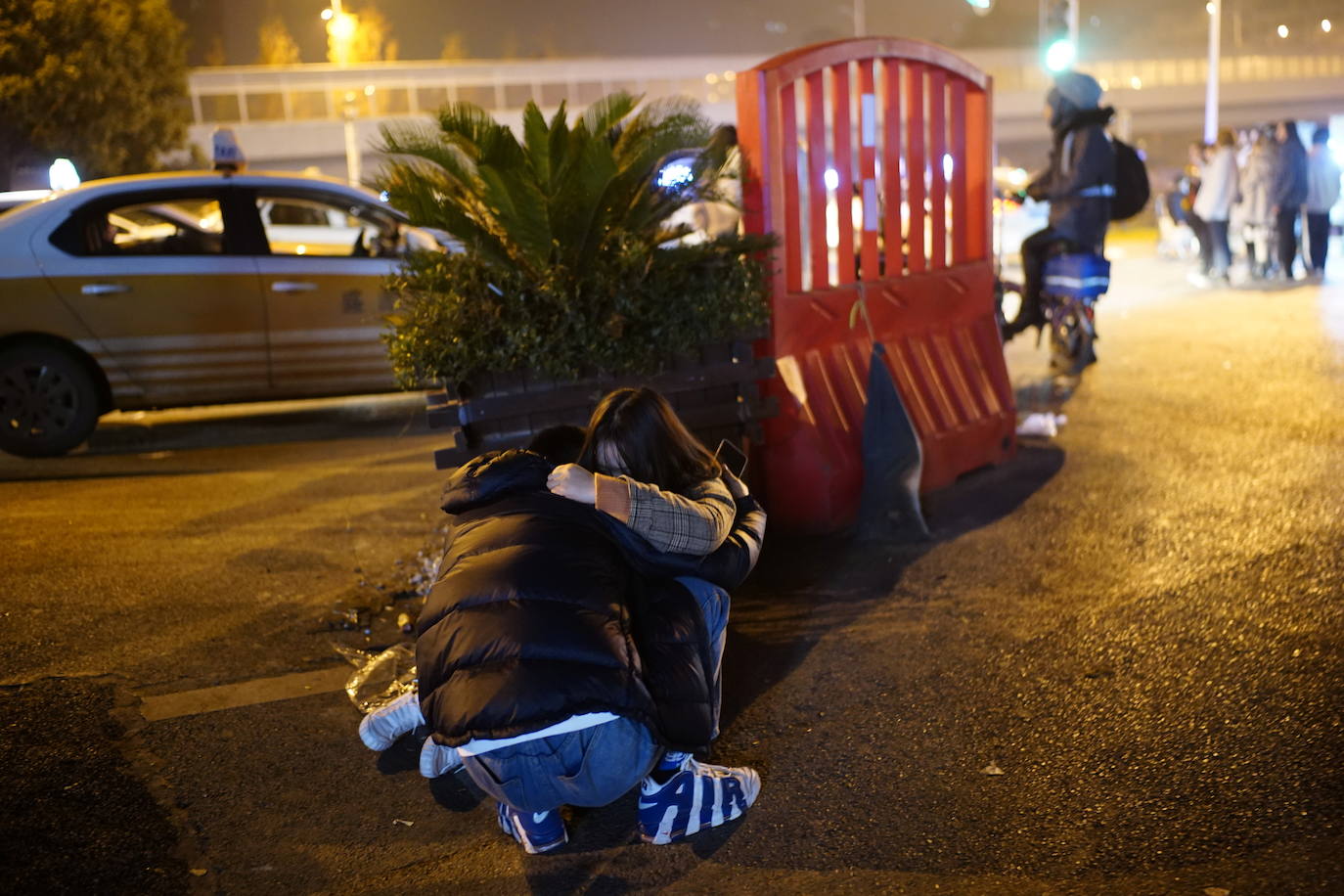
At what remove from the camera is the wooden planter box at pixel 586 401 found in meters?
4.96

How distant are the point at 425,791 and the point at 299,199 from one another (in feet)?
20.4

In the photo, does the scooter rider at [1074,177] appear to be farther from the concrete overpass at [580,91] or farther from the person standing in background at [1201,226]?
the concrete overpass at [580,91]

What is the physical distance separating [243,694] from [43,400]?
467 cm

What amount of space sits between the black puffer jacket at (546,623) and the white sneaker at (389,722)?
91 centimetres

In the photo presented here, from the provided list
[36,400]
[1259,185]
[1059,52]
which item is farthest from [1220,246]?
[36,400]

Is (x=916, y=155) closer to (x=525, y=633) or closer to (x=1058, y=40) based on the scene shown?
(x=525, y=633)

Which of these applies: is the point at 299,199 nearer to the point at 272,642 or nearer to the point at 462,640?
the point at 272,642

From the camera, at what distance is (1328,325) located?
11.5 metres

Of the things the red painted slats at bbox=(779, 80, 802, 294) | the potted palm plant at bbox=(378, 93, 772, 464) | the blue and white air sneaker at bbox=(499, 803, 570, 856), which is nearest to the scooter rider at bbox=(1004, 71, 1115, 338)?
the red painted slats at bbox=(779, 80, 802, 294)

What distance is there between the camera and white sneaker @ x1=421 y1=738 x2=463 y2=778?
3.75 m

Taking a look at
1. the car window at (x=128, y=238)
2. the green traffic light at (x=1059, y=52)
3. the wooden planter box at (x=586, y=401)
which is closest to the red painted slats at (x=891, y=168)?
the wooden planter box at (x=586, y=401)

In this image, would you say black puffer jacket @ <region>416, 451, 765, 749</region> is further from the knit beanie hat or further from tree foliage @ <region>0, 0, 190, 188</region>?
tree foliage @ <region>0, 0, 190, 188</region>

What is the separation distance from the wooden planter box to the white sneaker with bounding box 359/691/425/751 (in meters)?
1.23

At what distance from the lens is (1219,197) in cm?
1573
